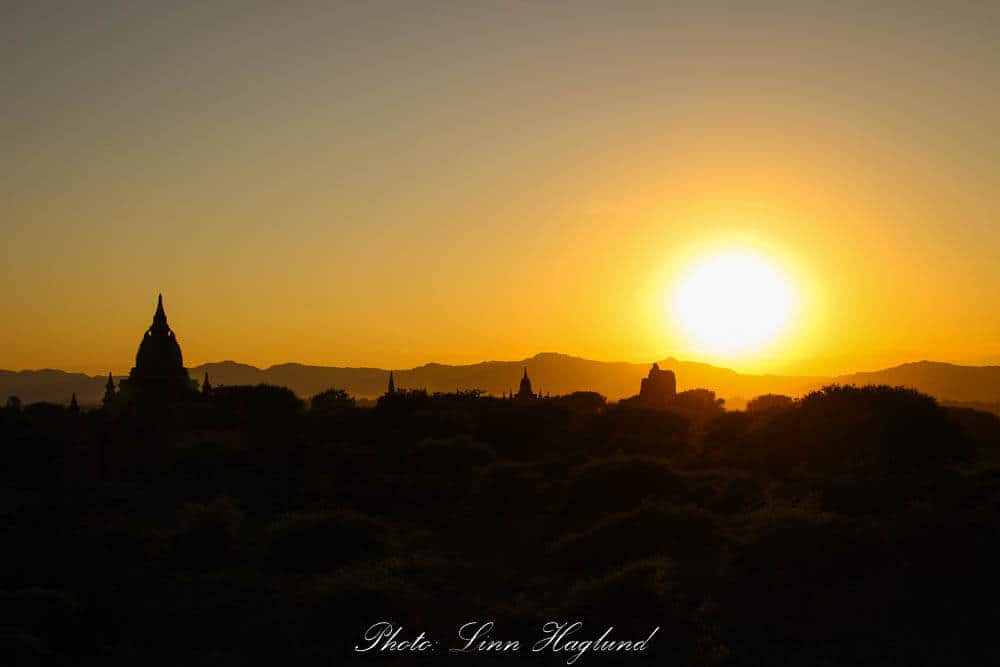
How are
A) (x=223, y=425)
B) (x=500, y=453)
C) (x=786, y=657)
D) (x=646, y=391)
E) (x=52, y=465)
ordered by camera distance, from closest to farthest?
(x=786, y=657), (x=52, y=465), (x=500, y=453), (x=223, y=425), (x=646, y=391)

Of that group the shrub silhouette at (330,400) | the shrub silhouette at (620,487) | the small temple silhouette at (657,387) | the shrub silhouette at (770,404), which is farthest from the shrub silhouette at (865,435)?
the small temple silhouette at (657,387)

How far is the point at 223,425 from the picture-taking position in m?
54.1

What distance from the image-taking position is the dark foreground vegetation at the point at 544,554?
13906mm

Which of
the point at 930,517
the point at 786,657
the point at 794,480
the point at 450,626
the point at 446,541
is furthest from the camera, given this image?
the point at 794,480

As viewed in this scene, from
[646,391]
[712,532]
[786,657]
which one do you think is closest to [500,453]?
[712,532]

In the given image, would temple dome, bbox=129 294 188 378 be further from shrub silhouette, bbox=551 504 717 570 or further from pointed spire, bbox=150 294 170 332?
shrub silhouette, bbox=551 504 717 570

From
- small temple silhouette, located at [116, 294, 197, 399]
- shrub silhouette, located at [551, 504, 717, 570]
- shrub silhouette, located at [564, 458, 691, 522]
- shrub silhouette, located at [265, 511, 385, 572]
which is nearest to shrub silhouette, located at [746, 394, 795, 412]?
shrub silhouette, located at [564, 458, 691, 522]

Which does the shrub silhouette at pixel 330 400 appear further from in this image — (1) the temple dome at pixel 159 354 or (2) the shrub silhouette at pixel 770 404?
(2) the shrub silhouette at pixel 770 404

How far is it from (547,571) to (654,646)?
5992 millimetres

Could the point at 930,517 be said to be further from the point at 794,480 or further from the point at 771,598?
the point at 794,480

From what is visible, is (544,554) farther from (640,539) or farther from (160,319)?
(160,319)

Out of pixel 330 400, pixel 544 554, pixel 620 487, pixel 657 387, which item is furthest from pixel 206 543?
pixel 657 387

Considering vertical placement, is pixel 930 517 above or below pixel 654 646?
above

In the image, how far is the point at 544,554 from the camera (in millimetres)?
21141
